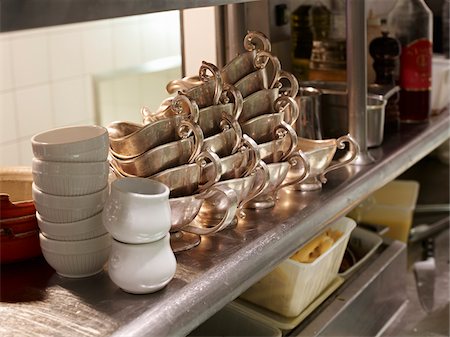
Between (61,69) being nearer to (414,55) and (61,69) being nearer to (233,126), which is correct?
(414,55)

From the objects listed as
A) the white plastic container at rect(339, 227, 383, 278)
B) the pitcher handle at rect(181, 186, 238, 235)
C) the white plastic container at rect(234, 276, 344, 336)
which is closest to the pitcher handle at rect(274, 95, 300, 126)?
the pitcher handle at rect(181, 186, 238, 235)

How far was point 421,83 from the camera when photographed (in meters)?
1.70

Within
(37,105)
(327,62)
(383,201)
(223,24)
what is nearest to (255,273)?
(223,24)

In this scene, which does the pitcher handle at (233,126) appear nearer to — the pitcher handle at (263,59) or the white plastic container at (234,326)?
the pitcher handle at (263,59)

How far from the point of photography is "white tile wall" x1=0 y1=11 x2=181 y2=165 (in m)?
2.34

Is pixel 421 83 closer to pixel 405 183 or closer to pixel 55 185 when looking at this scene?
pixel 405 183

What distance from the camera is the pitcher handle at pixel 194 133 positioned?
1000mm

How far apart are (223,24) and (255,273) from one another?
0.68 m

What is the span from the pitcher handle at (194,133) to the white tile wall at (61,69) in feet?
4.08

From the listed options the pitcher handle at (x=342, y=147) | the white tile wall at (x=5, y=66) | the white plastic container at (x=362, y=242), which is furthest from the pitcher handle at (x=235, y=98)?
the white tile wall at (x=5, y=66)

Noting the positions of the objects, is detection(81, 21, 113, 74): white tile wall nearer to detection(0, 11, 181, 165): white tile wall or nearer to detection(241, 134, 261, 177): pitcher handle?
detection(0, 11, 181, 165): white tile wall

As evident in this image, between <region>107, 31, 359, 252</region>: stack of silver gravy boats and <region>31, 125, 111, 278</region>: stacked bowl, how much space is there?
2.8 inches

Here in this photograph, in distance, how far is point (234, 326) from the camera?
1229mm

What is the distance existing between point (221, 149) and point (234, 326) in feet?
1.06
